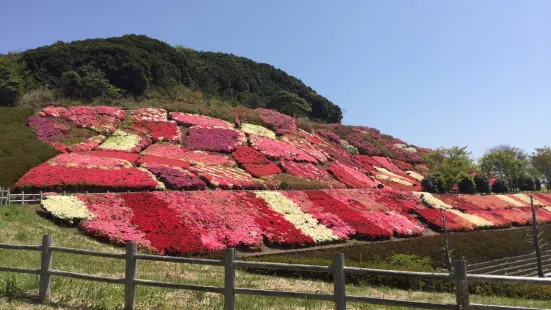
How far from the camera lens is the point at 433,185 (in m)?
49.7

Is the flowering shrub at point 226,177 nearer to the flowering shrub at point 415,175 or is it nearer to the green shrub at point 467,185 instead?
the flowering shrub at point 415,175

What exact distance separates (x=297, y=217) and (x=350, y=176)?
19904 mm

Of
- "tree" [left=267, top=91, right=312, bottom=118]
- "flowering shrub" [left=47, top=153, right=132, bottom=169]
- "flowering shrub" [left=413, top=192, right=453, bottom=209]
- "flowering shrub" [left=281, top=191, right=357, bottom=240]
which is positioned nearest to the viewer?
"flowering shrub" [left=281, top=191, right=357, bottom=240]

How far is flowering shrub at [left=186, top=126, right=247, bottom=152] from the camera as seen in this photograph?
42.1 meters

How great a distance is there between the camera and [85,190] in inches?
1067

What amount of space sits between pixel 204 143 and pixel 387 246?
74.5 feet

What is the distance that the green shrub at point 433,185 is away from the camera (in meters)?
49.7

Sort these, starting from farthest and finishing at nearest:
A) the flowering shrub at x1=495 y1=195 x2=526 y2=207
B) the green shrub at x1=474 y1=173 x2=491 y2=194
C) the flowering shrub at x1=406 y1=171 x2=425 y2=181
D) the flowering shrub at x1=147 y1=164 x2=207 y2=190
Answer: the flowering shrub at x1=406 y1=171 x2=425 y2=181 < the green shrub at x1=474 y1=173 x2=491 y2=194 < the flowering shrub at x1=495 y1=195 x2=526 y2=207 < the flowering shrub at x1=147 y1=164 x2=207 y2=190

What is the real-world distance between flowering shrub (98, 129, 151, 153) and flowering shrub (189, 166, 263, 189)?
643 centimetres

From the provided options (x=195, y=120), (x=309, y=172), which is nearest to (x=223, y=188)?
(x=309, y=172)

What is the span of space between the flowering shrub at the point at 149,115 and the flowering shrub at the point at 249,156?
9.03 metres

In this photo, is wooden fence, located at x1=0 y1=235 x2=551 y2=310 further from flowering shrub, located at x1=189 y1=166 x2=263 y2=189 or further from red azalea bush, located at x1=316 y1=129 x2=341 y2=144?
red azalea bush, located at x1=316 y1=129 x2=341 y2=144

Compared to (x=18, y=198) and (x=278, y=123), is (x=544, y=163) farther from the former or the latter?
(x=18, y=198)

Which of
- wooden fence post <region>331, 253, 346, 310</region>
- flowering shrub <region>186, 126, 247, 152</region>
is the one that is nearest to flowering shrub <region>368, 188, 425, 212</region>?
flowering shrub <region>186, 126, 247, 152</region>
